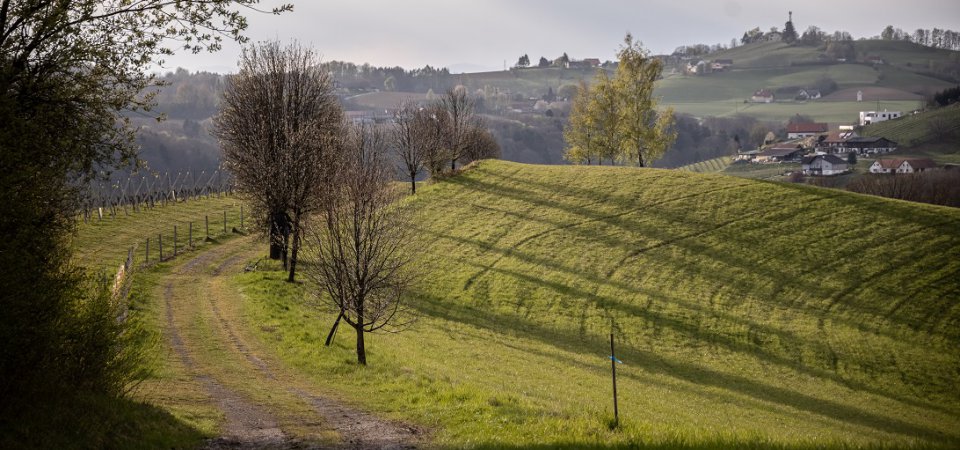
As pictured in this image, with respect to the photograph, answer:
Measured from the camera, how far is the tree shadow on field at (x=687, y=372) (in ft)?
97.0

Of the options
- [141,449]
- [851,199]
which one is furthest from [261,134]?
[851,199]

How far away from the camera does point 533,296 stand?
151 feet

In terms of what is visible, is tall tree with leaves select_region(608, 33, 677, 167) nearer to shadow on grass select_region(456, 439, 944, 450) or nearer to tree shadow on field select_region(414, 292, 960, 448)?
tree shadow on field select_region(414, 292, 960, 448)

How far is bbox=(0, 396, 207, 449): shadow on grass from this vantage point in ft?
42.2

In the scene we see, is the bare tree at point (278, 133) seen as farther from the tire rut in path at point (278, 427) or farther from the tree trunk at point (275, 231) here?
the tire rut in path at point (278, 427)

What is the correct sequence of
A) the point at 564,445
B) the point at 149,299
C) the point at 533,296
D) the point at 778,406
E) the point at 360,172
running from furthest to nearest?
the point at 533,296, the point at 149,299, the point at 778,406, the point at 360,172, the point at 564,445

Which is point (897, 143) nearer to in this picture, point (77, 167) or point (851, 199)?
point (851, 199)

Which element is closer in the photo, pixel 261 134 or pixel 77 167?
pixel 77 167

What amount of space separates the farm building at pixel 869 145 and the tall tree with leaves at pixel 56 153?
190 metres

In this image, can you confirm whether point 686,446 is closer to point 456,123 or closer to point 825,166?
point 456,123

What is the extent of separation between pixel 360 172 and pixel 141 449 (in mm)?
15174

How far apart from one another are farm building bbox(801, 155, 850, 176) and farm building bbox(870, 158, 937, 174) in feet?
27.0

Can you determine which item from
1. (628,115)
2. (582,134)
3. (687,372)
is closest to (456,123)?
(582,134)

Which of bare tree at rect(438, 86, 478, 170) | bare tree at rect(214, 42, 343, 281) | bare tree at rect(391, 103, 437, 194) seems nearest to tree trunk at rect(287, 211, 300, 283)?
bare tree at rect(214, 42, 343, 281)
